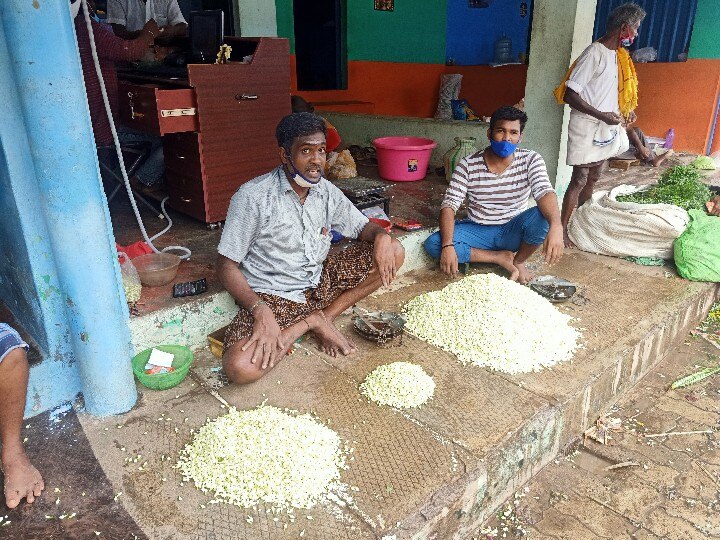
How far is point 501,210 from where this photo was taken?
170 inches

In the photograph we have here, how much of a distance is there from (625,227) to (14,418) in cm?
450

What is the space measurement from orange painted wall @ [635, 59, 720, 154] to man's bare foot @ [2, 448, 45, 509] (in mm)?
9818

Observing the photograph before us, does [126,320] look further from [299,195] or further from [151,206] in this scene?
[151,206]

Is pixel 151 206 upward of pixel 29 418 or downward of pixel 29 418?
upward

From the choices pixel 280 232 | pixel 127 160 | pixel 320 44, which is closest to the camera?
pixel 280 232

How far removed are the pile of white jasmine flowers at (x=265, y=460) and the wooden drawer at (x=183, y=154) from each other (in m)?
2.39

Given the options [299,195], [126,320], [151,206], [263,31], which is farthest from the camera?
[263,31]

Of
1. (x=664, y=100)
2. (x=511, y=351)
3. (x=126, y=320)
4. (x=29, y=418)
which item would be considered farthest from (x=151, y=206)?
(x=664, y=100)

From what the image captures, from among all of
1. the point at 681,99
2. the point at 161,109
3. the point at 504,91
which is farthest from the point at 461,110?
the point at 161,109

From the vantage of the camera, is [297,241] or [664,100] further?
[664,100]

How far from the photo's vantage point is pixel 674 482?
270 cm

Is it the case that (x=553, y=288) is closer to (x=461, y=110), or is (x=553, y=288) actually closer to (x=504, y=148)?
(x=504, y=148)

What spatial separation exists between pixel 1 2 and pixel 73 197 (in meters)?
0.77

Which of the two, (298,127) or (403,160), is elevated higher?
(298,127)
